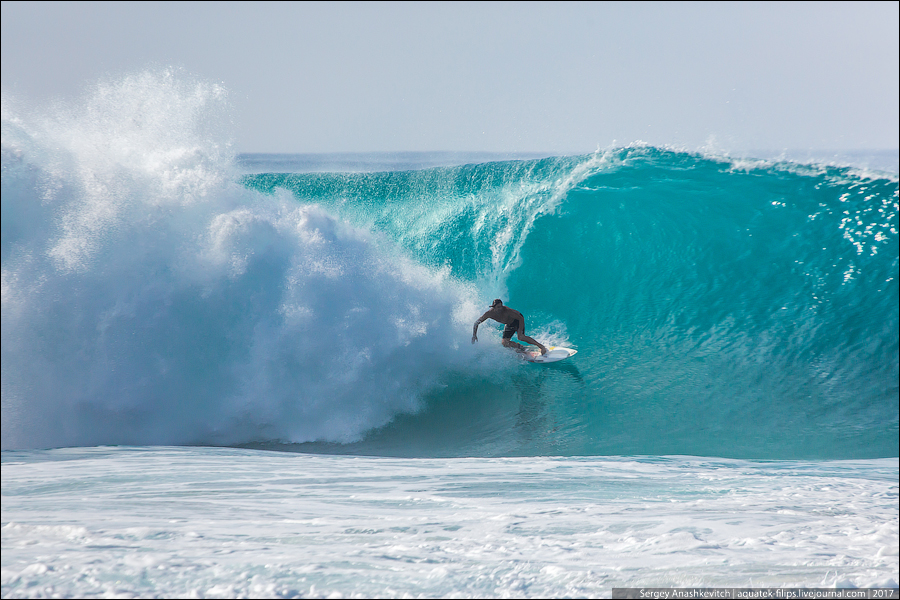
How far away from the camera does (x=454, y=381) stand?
596cm

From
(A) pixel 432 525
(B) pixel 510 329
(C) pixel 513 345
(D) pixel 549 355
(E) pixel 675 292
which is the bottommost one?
(A) pixel 432 525

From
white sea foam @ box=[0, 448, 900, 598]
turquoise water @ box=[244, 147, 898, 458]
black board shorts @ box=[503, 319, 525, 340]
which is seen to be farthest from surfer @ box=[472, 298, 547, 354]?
white sea foam @ box=[0, 448, 900, 598]

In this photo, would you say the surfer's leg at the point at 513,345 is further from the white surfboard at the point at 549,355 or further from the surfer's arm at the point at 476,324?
the surfer's arm at the point at 476,324

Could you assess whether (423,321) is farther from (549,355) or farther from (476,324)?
(549,355)

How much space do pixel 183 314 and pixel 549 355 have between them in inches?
162

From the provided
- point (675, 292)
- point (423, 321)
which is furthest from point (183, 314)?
point (675, 292)

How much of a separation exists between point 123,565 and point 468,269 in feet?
19.2

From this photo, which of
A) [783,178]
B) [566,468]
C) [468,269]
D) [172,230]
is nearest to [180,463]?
[172,230]

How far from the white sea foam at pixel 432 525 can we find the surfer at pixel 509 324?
1.88 m

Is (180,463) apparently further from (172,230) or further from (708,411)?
(708,411)

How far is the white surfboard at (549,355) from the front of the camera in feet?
20.3

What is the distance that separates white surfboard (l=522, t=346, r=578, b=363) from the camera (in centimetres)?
620

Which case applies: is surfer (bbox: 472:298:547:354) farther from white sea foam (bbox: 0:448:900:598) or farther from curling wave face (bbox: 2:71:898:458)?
white sea foam (bbox: 0:448:900:598)

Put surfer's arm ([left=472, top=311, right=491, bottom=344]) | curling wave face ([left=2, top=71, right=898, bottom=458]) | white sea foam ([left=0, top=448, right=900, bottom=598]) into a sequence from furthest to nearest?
surfer's arm ([left=472, top=311, right=491, bottom=344]) < curling wave face ([left=2, top=71, right=898, bottom=458]) < white sea foam ([left=0, top=448, right=900, bottom=598])
